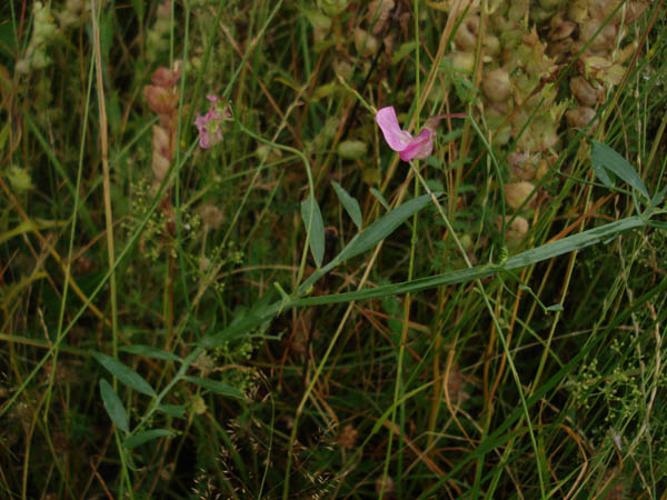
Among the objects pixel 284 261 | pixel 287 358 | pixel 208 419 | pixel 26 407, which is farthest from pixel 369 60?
pixel 26 407

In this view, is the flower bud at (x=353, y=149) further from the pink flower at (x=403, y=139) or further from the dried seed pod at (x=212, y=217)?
the pink flower at (x=403, y=139)

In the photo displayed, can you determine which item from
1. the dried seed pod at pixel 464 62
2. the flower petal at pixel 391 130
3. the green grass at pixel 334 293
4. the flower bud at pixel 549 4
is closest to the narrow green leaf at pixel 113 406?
the green grass at pixel 334 293

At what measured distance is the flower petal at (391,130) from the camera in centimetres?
85

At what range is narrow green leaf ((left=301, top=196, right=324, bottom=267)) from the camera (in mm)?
839

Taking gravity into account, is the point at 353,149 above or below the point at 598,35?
below

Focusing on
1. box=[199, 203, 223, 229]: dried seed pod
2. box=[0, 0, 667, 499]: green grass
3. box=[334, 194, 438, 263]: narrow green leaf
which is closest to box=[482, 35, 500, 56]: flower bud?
box=[0, 0, 667, 499]: green grass

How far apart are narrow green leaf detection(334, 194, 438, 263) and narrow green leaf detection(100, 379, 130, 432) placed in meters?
0.30

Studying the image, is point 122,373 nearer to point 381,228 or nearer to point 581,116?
point 381,228

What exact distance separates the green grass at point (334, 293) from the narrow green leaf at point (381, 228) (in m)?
0.04

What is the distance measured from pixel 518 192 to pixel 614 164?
0.19 m

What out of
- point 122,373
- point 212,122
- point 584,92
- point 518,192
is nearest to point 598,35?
point 584,92

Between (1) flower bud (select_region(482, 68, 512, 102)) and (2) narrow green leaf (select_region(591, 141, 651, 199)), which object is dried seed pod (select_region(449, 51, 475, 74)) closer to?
(1) flower bud (select_region(482, 68, 512, 102))

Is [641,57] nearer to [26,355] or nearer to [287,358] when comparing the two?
[287,358]

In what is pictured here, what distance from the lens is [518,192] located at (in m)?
1.04
